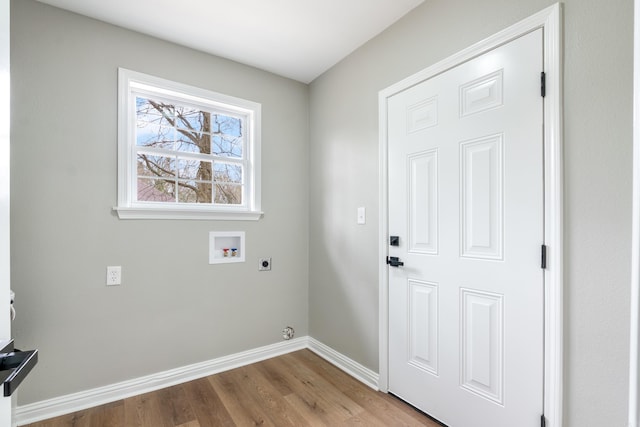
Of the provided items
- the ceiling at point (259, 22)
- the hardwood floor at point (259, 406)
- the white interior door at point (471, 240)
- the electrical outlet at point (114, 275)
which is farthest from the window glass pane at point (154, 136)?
the hardwood floor at point (259, 406)

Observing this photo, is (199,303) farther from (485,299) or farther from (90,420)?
(485,299)

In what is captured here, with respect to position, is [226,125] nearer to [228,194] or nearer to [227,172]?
[227,172]

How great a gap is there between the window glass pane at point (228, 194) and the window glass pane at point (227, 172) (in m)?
0.05

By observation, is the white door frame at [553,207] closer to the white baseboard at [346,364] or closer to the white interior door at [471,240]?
the white interior door at [471,240]

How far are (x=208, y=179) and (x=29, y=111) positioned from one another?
1117mm

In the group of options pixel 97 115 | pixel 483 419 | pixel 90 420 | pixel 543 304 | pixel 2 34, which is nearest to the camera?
pixel 2 34

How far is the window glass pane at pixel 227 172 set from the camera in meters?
2.59

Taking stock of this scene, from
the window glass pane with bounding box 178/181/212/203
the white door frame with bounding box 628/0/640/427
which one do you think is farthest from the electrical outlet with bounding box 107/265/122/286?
the white door frame with bounding box 628/0/640/427

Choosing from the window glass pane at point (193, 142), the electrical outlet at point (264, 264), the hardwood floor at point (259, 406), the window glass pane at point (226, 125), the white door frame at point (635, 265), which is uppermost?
the window glass pane at point (226, 125)

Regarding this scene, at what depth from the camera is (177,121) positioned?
2.44m

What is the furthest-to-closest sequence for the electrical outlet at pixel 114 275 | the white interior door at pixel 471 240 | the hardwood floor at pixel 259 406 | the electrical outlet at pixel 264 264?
1. the electrical outlet at pixel 264 264
2. the electrical outlet at pixel 114 275
3. the hardwood floor at pixel 259 406
4. the white interior door at pixel 471 240

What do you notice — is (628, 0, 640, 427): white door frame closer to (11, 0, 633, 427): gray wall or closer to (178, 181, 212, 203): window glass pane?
(11, 0, 633, 427): gray wall

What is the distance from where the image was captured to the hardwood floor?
6.03ft

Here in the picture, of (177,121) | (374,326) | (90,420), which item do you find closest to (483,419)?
(374,326)
